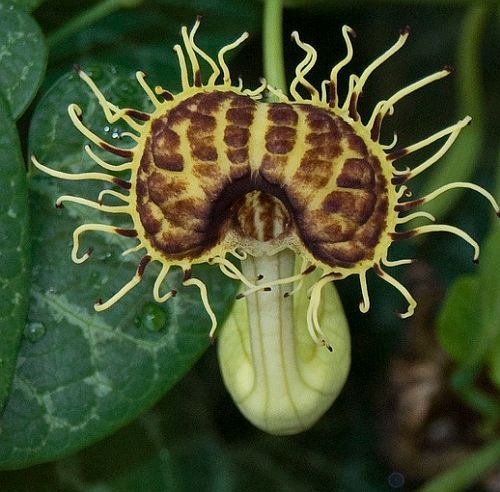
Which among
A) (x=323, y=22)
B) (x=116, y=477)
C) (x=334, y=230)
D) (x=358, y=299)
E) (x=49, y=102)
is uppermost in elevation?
(x=323, y=22)

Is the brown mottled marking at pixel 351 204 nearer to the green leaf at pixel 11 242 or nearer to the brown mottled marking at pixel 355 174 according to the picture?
the brown mottled marking at pixel 355 174

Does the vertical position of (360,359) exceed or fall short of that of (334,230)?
it falls short

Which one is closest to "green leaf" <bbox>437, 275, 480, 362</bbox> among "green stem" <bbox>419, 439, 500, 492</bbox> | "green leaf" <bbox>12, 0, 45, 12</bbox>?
"green stem" <bbox>419, 439, 500, 492</bbox>

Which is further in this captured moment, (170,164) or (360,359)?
(360,359)

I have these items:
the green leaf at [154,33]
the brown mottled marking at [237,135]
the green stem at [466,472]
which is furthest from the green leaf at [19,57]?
the green stem at [466,472]

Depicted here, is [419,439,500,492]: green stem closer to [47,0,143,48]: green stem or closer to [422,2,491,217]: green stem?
[422,2,491,217]: green stem

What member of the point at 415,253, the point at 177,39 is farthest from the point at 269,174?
the point at 415,253

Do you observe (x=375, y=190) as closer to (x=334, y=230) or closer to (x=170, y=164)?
(x=334, y=230)
